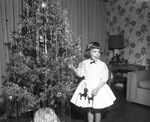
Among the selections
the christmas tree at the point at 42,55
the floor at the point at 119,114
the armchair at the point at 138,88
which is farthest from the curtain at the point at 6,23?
the armchair at the point at 138,88

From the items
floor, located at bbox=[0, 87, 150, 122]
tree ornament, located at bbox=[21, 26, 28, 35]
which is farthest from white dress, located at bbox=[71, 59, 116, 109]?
tree ornament, located at bbox=[21, 26, 28, 35]

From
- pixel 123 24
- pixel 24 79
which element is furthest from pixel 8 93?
pixel 123 24

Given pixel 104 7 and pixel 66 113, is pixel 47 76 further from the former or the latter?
pixel 104 7

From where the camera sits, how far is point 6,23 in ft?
7.30

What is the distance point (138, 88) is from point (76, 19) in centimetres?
178

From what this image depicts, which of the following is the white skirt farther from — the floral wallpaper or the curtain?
the floral wallpaper

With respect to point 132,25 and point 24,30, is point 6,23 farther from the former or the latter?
point 132,25

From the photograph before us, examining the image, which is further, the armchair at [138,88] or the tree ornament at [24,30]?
the armchair at [138,88]

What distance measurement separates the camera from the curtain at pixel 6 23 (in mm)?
2184

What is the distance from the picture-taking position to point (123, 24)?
3.86 m

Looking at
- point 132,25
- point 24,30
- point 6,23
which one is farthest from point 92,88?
point 132,25

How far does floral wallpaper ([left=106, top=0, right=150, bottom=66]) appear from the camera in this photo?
355cm

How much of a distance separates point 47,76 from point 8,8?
46.0 inches

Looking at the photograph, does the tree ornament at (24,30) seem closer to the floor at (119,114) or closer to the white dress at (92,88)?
the white dress at (92,88)
